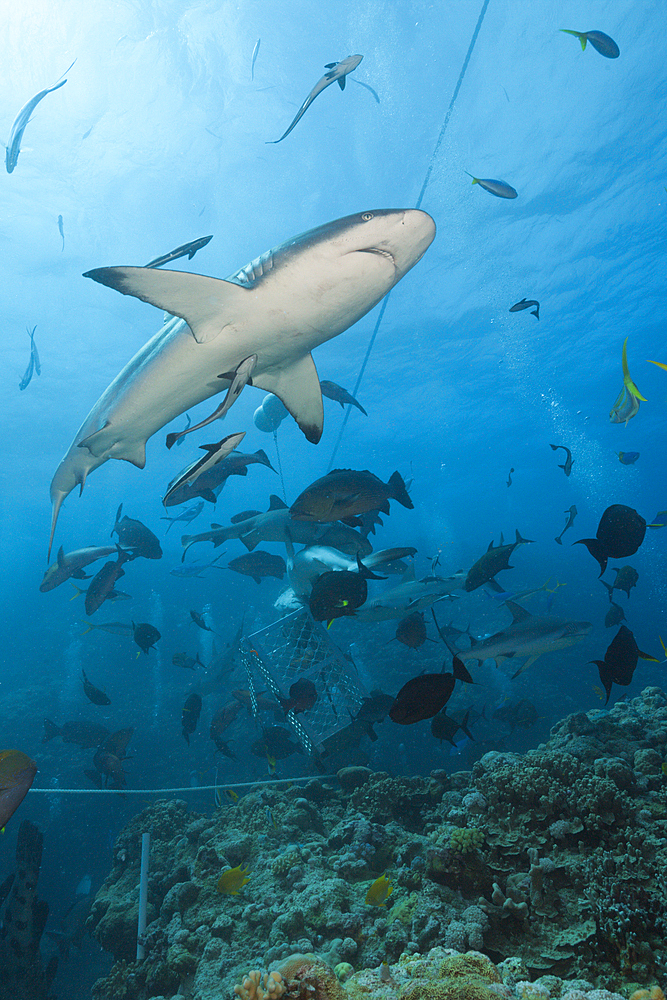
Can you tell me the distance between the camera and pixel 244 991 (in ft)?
6.00

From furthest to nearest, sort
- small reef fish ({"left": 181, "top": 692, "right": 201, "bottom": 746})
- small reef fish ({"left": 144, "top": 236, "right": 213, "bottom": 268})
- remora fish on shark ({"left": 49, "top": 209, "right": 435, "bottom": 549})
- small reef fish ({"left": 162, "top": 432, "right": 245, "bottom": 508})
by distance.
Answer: small reef fish ({"left": 181, "top": 692, "right": 201, "bottom": 746}), small reef fish ({"left": 144, "top": 236, "right": 213, "bottom": 268}), remora fish on shark ({"left": 49, "top": 209, "right": 435, "bottom": 549}), small reef fish ({"left": 162, "top": 432, "right": 245, "bottom": 508})

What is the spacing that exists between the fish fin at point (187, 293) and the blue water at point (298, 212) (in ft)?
39.4

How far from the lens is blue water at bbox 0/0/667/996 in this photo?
589 inches

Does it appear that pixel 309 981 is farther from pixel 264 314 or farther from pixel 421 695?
pixel 264 314

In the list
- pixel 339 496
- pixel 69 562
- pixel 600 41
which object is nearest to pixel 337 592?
pixel 339 496

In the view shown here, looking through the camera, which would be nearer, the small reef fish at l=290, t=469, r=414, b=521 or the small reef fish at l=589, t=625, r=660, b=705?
the small reef fish at l=589, t=625, r=660, b=705

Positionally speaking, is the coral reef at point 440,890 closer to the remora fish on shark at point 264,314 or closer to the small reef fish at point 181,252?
the remora fish on shark at point 264,314

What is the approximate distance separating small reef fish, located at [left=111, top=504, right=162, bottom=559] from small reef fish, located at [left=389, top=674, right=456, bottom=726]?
4482 millimetres

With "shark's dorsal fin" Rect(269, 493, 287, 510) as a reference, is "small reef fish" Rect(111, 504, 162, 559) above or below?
above

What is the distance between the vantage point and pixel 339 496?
5125mm

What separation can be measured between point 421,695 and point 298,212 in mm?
23269

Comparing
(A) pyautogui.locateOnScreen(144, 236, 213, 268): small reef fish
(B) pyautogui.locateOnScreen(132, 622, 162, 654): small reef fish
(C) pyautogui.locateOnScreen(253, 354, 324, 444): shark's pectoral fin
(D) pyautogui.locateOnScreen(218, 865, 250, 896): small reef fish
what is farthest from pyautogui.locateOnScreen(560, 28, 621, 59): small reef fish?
(D) pyautogui.locateOnScreen(218, 865, 250, 896): small reef fish

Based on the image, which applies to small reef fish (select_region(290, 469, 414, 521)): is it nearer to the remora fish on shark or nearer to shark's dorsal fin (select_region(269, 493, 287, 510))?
the remora fish on shark

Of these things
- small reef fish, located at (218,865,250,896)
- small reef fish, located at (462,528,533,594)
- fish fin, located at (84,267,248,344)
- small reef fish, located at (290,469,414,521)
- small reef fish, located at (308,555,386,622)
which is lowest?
small reef fish, located at (218,865,250,896)
